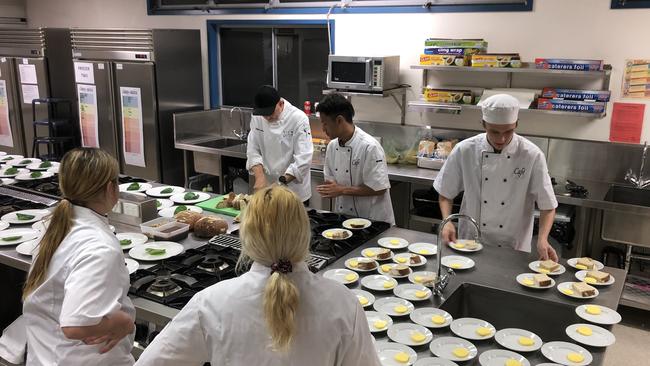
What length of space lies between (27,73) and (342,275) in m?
5.89

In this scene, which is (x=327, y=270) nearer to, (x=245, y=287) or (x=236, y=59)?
(x=245, y=287)

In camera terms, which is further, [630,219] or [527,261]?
[630,219]

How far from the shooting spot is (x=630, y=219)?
3.67 m

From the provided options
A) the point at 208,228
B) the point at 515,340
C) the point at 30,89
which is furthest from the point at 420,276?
the point at 30,89

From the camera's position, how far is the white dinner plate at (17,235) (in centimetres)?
270

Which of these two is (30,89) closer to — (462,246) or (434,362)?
(462,246)

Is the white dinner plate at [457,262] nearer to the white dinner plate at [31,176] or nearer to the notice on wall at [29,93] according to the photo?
the white dinner plate at [31,176]

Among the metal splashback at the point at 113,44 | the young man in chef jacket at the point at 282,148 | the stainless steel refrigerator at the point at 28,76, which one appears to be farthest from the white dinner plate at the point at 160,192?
the stainless steel refrigerator at the point at 28,76

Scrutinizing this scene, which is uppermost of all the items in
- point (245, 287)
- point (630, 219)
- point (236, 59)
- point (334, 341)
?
point (236, 59)

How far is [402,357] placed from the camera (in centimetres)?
171

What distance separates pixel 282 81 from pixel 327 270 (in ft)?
12.4

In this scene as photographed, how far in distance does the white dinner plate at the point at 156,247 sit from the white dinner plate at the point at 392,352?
1.18m

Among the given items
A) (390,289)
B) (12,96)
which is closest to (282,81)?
(12,96)

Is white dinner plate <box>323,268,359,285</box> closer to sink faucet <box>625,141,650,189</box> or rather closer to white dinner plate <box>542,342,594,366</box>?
white dinner plate <box>542,342,594,366</box>
